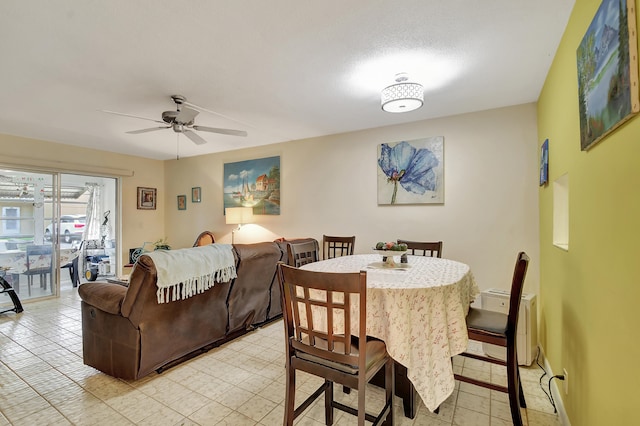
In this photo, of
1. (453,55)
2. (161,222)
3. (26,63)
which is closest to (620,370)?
(453,55)

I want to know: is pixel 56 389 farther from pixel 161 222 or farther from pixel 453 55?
pixel 161 222

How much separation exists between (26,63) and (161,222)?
4342 millimetres

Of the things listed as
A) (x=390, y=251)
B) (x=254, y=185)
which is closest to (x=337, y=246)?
(x=254, y=185)

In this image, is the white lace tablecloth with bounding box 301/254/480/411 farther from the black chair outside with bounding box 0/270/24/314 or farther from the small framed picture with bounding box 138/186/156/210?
the small framed picture with bounding box 138/186/156/210

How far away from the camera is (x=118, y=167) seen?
5480 mm

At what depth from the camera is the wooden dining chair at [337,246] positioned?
148 inches

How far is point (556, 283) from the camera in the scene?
2.16m

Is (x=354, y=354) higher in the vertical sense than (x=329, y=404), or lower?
higher

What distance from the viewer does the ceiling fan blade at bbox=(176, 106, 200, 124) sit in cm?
285

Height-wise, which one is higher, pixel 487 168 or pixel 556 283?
pixel 487 168

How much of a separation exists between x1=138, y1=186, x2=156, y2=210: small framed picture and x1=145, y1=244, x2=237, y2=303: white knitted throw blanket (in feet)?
13.4

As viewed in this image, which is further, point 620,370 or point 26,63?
point 26,63

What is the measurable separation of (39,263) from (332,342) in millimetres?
5428

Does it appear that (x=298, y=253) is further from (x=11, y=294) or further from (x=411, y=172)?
(x=11, y=294)
